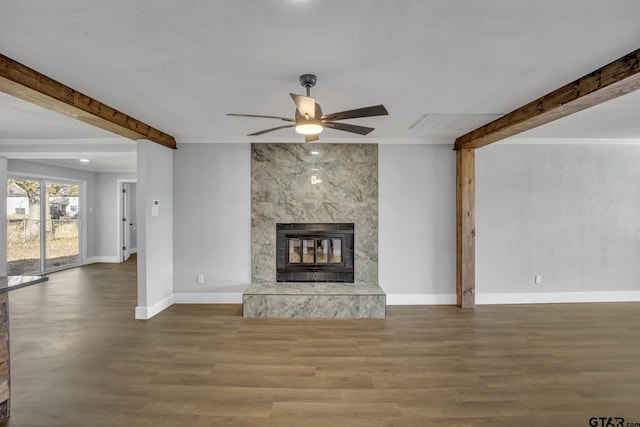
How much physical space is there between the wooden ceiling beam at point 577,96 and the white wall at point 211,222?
133 inches

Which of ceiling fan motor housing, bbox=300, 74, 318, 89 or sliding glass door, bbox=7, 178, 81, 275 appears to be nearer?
ceiling fan motor housing, bbox=300, 74, 318, 89

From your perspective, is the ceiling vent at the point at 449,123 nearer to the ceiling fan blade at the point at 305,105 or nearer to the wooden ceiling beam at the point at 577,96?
the wooden ceiling beam at the point at 577,96

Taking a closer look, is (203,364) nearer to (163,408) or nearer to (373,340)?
(163,408)

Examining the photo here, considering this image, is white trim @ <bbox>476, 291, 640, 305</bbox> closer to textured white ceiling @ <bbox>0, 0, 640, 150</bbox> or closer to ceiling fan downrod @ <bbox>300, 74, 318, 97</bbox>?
textured white ceiling @ <bbox>0, 0, 640, 150</bbox>

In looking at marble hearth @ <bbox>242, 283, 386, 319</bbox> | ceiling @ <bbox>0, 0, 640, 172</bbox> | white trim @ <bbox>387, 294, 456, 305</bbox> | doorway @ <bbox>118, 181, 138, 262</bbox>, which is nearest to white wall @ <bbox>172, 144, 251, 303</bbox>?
marble hearth @ <bbox>242, 283, 386, 319</bbox>

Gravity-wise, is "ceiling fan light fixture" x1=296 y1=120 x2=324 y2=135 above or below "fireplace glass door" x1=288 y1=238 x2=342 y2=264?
above

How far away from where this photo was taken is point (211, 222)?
14.0 ft

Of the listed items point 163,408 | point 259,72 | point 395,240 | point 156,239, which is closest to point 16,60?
point 259,72

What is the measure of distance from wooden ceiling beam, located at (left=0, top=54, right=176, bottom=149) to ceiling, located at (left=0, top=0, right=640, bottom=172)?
3.5 inches

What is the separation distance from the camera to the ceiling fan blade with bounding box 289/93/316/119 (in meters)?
1.87

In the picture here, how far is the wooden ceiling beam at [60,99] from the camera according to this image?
1993 millimetres

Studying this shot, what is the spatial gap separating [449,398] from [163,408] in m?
2.10

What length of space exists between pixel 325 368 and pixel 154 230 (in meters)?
2.85

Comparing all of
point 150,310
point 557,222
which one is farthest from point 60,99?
point 557,222
